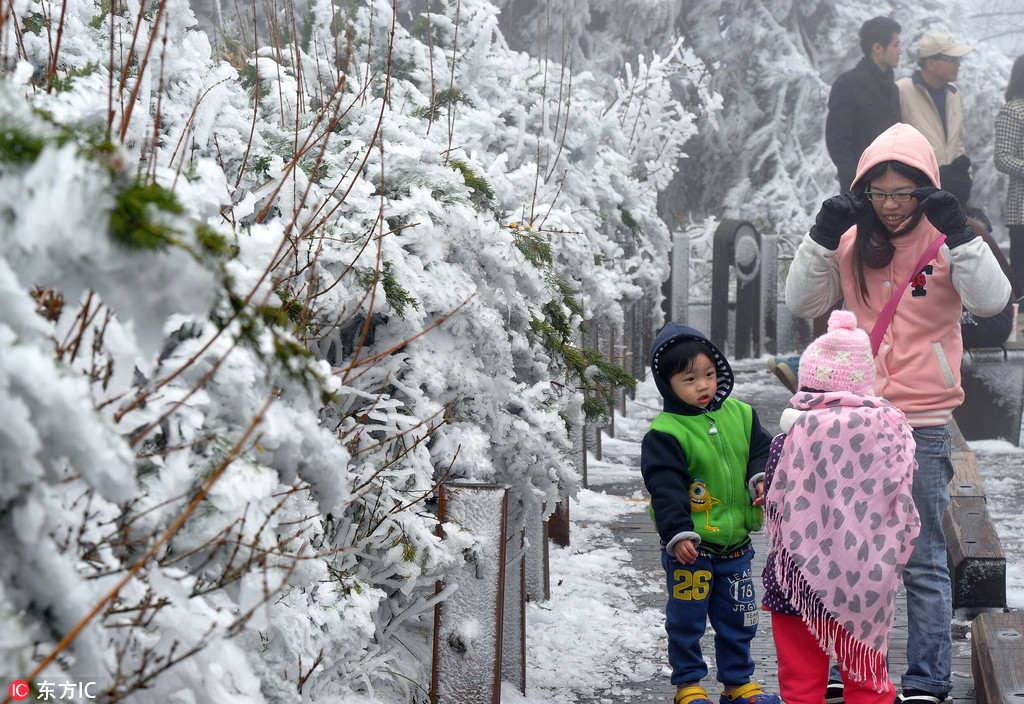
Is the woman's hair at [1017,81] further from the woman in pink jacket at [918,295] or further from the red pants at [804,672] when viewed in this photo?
the red pants at [804,672]

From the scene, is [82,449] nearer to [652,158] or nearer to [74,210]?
[74,210]

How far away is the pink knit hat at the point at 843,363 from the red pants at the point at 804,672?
0.70 meters

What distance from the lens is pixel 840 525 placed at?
3051 millimetres

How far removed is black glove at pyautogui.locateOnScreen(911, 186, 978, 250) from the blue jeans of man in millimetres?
1201

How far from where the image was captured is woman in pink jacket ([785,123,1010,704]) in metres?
3.38

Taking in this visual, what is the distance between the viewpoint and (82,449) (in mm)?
1048

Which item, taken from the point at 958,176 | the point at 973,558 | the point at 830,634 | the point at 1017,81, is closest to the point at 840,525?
the point at 830,634

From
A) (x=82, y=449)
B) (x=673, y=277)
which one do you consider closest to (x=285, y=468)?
(x=82, y=449)

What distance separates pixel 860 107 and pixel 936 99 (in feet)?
2.12

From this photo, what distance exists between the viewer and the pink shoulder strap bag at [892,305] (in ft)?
11.5

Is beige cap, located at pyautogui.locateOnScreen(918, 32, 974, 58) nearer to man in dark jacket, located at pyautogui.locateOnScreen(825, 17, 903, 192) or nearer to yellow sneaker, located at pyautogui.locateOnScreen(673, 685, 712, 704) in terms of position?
man in dark jacket, located at pyautogui.locateOnScreen(825, 17, 903, 192)

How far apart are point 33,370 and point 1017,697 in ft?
9.63

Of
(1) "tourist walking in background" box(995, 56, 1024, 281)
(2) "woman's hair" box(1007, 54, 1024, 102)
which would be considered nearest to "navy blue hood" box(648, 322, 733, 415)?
(1) "tourist walking in background" box(995, 56, 1024, 281)

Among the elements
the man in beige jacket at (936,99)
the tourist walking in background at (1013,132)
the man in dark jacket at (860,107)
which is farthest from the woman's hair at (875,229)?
the tourist walking in background at (1013,132)
